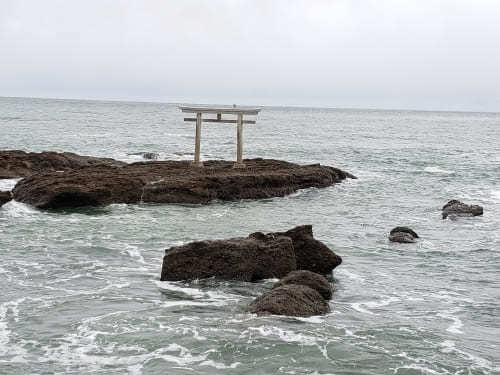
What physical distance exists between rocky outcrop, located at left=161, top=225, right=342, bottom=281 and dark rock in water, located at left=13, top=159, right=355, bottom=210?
8639 millimetres

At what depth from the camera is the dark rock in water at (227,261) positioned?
43.9 feet

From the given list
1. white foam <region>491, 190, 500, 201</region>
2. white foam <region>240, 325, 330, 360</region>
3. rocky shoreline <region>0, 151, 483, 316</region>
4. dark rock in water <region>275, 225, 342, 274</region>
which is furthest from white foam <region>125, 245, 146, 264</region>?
white foam <region>491, 190, 500, 201</region>

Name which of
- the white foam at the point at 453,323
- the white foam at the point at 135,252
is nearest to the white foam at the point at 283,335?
the white foam at the point at 453,323

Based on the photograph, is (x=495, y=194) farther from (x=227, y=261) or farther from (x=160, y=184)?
(x=227, y=261)

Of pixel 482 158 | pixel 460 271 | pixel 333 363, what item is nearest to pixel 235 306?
pixel 333 363

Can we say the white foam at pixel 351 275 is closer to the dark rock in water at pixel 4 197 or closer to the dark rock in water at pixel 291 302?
the dark rock in water at pixel 291 302

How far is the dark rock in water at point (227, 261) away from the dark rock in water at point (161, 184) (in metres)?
8.68

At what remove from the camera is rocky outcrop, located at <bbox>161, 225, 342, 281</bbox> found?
1338 cm

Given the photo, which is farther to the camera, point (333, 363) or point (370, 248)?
point (370, 248)

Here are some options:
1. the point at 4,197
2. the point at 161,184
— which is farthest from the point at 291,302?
the point at 161,184

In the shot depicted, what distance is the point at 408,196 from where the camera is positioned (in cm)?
2822

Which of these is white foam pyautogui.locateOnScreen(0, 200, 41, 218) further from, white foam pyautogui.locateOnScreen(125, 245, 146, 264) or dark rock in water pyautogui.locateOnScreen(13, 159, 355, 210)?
white foam pyautogui.locateOnScreen(125, 245, 146, 264)

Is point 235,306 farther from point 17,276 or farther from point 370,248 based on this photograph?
point 370,248

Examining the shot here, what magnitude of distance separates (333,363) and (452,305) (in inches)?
165
